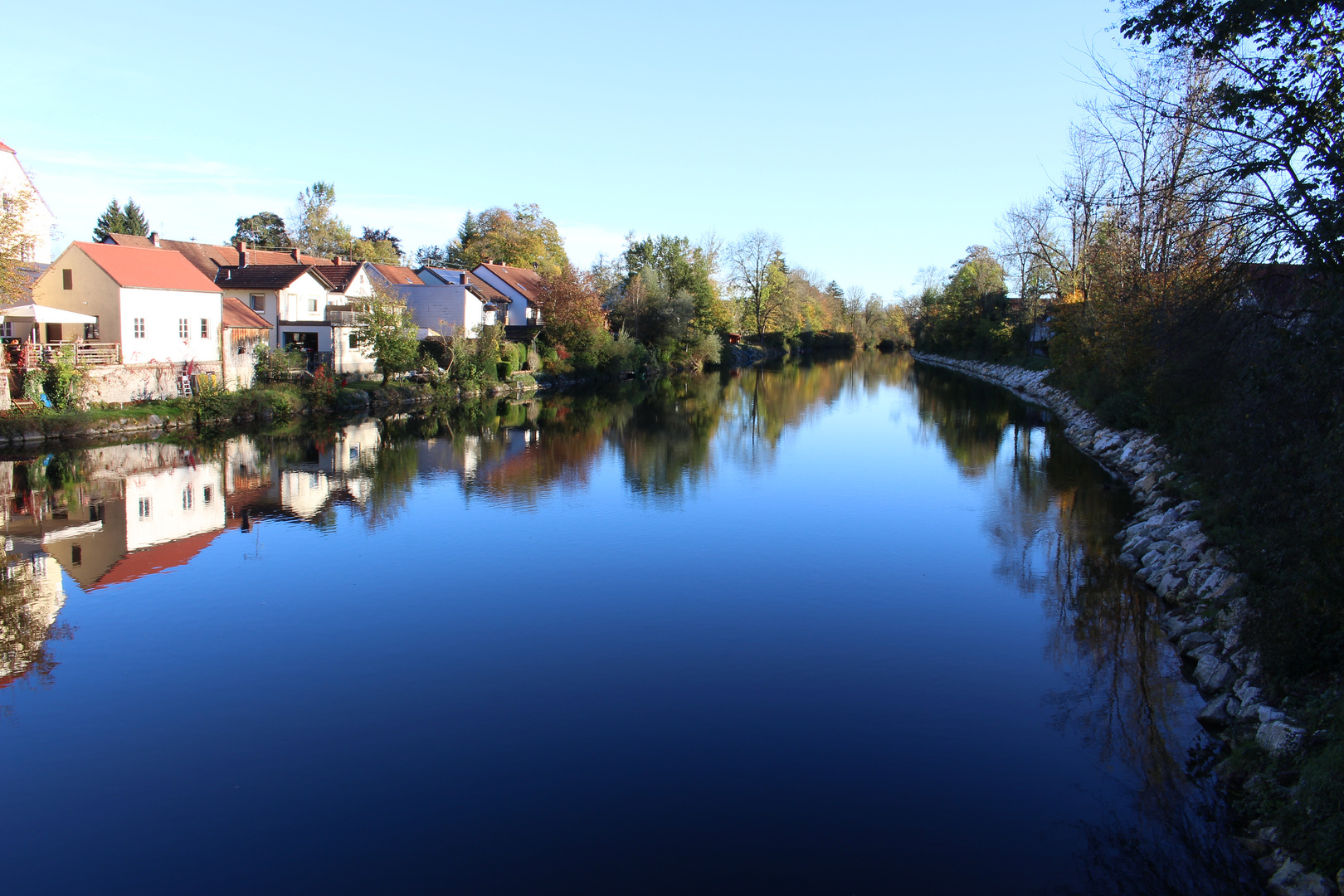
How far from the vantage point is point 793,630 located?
11.0 meters

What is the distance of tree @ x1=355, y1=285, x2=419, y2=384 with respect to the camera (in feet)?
118

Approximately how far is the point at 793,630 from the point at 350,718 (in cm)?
520

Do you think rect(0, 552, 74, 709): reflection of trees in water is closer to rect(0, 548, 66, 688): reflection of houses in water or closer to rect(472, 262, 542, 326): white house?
rect(0, 548, 66, 688): reflection of houses in water

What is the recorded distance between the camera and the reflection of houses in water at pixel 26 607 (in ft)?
32.9

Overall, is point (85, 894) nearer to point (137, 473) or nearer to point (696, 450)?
point (137, 473)

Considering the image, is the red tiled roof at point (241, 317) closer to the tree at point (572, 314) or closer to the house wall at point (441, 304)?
the house wall at point (441, 304)

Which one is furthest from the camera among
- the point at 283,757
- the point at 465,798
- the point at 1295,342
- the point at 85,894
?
the point at 1295,342

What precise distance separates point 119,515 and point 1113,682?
666 inches

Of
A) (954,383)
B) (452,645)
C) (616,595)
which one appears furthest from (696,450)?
(954,383)

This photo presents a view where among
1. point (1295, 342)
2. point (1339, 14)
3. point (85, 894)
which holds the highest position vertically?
point (1339, 14)

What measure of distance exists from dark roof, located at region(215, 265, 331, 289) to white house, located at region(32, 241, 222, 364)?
298 inches

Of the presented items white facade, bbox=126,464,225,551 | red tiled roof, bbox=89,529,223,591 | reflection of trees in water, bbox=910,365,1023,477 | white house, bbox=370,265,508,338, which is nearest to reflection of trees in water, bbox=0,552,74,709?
red tiled roof, bbox=89,529,223,591

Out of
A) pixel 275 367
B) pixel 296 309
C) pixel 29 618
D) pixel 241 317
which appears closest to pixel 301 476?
pixel 29 618

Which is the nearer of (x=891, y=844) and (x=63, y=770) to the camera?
(x=891, y=844)
